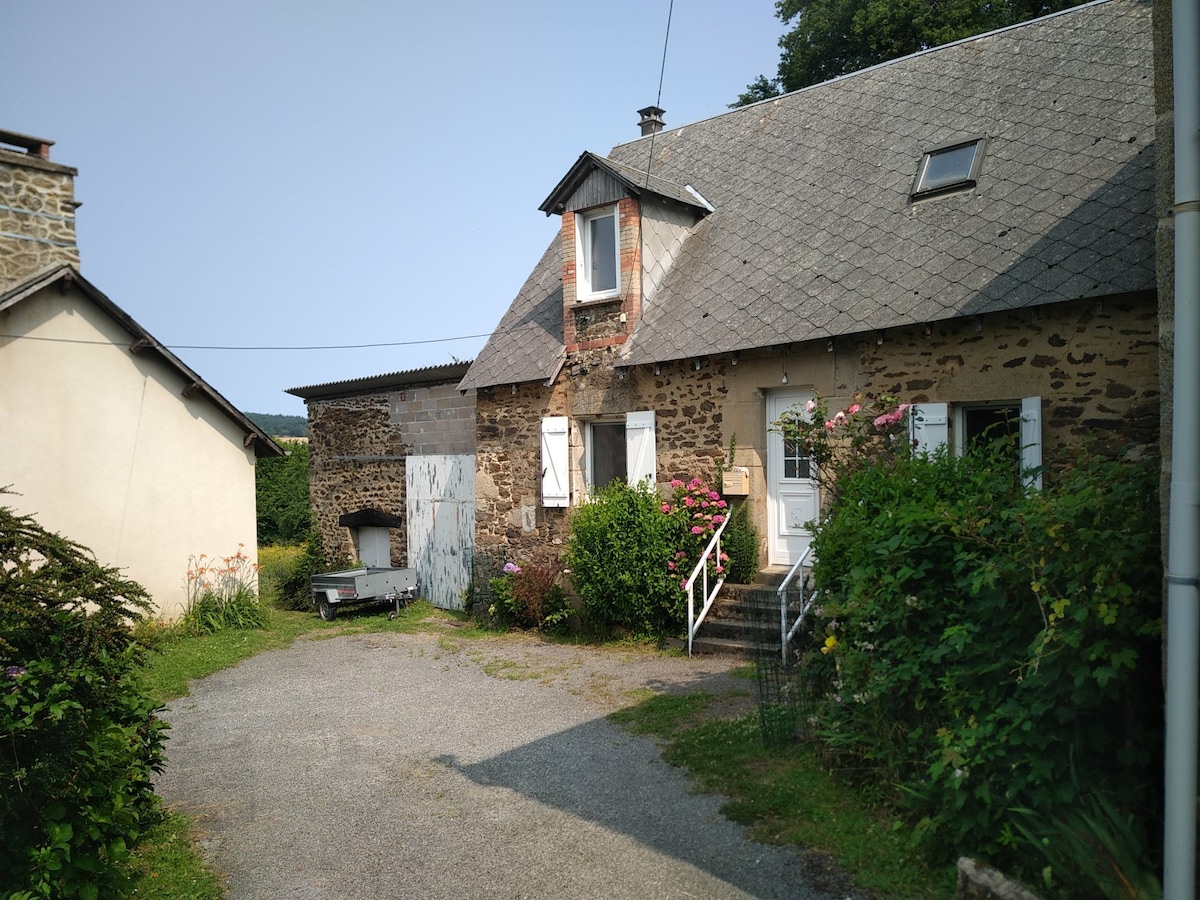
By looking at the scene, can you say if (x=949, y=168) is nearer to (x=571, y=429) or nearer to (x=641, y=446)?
(x=641, y=446)

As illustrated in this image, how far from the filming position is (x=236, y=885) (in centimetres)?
446

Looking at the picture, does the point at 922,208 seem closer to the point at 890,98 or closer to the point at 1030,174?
the point at 1030,174

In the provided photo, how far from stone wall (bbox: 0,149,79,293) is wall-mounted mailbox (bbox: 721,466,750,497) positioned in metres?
8.75

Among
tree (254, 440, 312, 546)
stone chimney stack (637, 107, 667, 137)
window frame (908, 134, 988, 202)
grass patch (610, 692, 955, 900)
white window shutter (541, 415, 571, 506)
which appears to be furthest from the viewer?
tree (254, 440, 312, 546)

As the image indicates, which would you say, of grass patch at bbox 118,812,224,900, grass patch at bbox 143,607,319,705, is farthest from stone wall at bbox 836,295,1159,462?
grass patch at bbox 143,607,319,705

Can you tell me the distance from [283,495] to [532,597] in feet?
47.4

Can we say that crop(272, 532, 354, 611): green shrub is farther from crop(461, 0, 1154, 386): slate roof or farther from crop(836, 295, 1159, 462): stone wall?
crop(836, 295, 1159, 462): stone wall

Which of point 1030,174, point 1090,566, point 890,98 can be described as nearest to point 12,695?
point 1090,566

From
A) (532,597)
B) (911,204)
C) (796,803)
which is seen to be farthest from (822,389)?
(796,803)

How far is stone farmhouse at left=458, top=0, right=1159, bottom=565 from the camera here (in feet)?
24.3

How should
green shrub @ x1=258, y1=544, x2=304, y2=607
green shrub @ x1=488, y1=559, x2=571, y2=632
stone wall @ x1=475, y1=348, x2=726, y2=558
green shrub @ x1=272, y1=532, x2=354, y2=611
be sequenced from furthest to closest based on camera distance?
green shrub @ x1=258, y1=544, x2=304, y2=607
green shrub @ x1=272, y1=532, x2=354, y2=611
green shrub @ x1=488, y1=559, x2=571, y2=632
stone wall @ x1=475, y1=348, x2=726, y2=558

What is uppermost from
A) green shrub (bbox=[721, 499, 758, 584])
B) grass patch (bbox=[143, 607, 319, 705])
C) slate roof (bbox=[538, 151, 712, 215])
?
slate roof (bbox=[538, 151, 712, 215])

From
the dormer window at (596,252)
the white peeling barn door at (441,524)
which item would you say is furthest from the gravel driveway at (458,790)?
the dormer window at (596,252)

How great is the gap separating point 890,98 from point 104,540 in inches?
447
